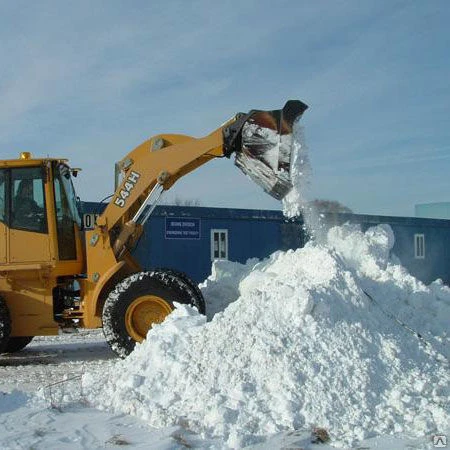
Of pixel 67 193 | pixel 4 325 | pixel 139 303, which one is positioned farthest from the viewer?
pixel 67 193

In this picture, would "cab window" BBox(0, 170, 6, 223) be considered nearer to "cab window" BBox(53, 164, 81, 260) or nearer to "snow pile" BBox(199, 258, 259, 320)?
"cab window" BBox(53, 164, 81, 260)

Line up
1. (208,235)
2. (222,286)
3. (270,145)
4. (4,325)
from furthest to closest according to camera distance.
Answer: (208,235)
(222,286)
(270,145)
(4,325)

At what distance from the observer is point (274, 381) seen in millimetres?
5688

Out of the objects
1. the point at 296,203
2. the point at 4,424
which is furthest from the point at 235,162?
the point at 4,424

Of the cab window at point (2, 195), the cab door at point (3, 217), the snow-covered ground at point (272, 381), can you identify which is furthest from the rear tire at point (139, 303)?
the cab window at point (2, 195)

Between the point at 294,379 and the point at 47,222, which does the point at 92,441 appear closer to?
the point at 294,379

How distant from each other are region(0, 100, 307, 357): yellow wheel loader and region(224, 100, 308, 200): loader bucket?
0.01 m

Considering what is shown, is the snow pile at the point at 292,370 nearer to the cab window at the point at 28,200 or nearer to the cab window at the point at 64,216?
the cab window at the point at 64,216

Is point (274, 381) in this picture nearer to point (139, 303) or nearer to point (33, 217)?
point (139, 303)

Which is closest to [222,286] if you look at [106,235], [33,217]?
[106,235]

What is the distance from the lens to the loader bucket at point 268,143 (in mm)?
8367

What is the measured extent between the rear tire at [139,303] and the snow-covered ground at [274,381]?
804mm

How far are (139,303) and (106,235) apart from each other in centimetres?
111

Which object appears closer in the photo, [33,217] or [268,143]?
[268,143]
